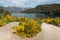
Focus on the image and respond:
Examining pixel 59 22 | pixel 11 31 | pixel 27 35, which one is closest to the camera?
pixel 27 35

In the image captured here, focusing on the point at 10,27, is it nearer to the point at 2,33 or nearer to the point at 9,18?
the point at 2,33

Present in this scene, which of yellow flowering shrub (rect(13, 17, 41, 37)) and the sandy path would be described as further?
yellow flowering shrub (rect(13, 17, 41, 37))

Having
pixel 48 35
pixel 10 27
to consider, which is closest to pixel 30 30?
pixel 48 35

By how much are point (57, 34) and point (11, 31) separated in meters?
2.63

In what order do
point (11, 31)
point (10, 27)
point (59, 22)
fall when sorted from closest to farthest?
point (11, 31) → point (10, 27) → point (59, 22)

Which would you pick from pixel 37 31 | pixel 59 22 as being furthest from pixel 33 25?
pixel 59 22

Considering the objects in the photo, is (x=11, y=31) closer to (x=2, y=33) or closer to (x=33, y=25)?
(x=2, y=33)

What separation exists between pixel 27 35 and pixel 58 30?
7.46 feet

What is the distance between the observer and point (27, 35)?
10734 millimetres

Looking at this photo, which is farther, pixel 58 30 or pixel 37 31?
pixel 58 30

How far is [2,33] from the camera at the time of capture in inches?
435

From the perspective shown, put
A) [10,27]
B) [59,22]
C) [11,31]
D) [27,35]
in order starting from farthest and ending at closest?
1. [59,22]
2. [10,27]
3. [11,31]
4. [27,35]

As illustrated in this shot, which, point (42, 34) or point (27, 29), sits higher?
point (27, 29)

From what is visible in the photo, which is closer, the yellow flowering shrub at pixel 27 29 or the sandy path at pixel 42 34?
the sandy path at pixel 42 34
